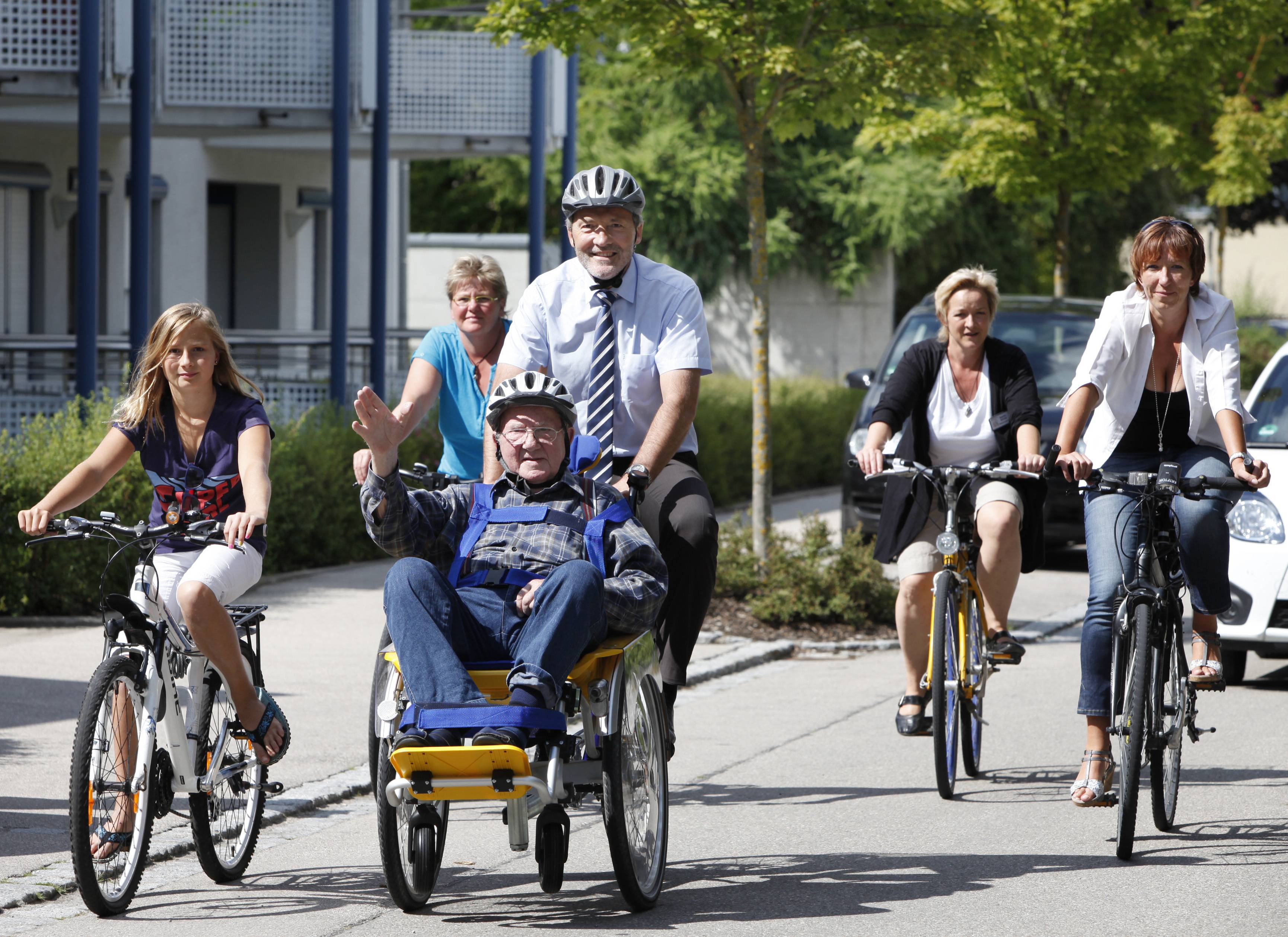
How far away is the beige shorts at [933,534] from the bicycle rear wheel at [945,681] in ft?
0.97

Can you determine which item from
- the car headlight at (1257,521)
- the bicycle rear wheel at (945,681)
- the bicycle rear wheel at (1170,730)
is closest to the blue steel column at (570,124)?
the car headlight at (1257,521)

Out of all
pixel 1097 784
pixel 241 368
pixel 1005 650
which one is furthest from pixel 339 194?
pixel 1097 784

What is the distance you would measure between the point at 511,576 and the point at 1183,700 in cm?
233

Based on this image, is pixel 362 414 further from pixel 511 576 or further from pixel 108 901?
pixel 108 901

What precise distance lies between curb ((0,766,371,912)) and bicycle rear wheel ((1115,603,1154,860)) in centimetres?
249

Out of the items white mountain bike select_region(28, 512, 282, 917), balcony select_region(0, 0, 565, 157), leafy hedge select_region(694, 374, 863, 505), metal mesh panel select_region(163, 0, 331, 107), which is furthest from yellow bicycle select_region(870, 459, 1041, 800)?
metal mesh panel select_region(163, 0, 331, 107)

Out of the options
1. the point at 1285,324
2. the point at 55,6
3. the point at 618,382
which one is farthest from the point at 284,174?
the point at 1285,324

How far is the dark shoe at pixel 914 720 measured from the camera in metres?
7.20

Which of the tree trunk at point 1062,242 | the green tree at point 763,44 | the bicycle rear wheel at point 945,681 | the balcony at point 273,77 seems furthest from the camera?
the tree trunk at point 1062,242

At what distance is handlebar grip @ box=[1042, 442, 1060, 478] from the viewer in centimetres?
607

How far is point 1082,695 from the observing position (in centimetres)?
618

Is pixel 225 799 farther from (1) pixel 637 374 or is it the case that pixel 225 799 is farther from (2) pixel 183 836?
(1) pixel 637 374

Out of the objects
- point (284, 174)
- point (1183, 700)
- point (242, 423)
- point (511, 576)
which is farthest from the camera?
point (284, 174)

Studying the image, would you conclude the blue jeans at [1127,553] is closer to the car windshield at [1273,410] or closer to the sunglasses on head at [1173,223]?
the sunglasses on head at [1173,223]
